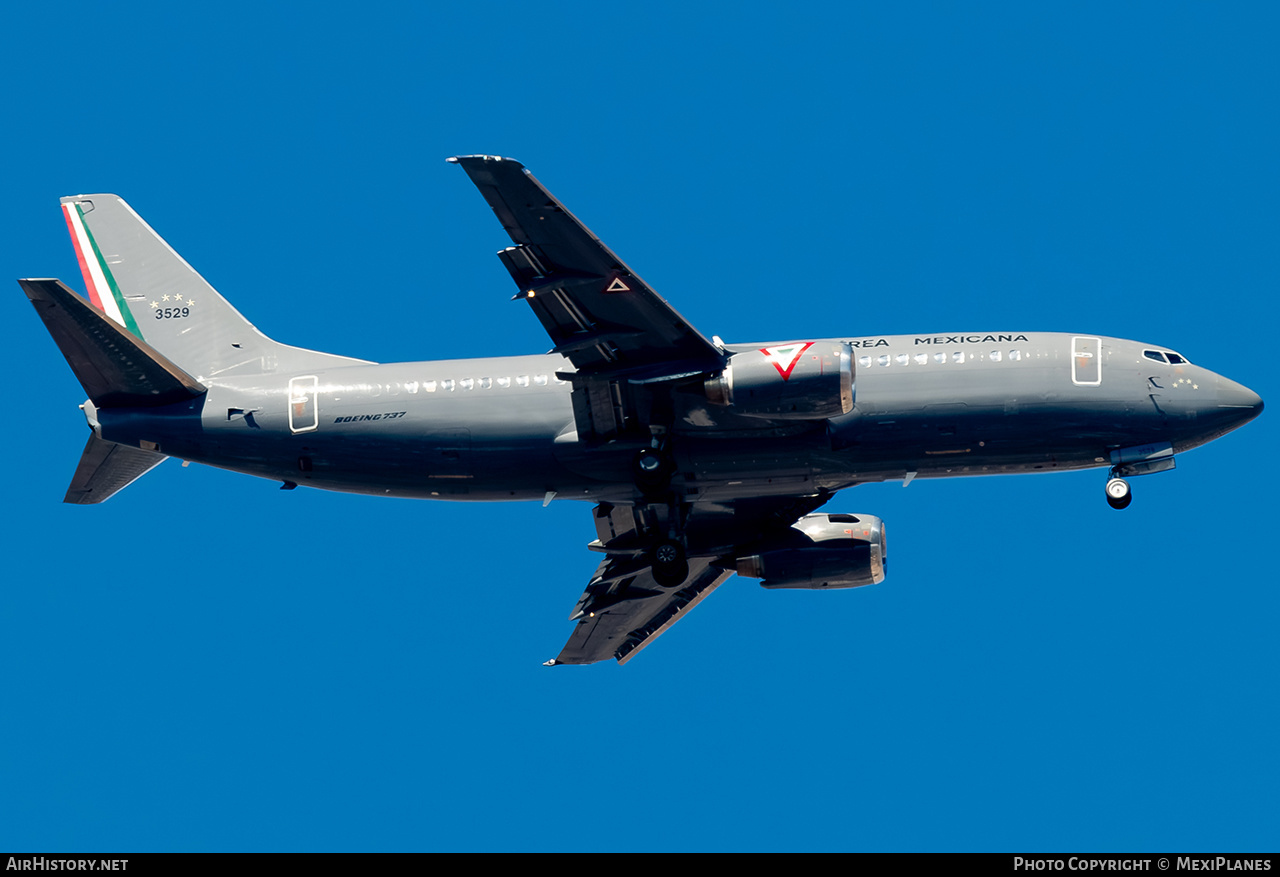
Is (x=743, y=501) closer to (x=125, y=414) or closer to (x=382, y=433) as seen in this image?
(x=382, y=433)

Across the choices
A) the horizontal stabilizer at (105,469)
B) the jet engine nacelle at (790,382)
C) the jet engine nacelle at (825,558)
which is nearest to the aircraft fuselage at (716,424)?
the jet engine nacelle at (790,382)

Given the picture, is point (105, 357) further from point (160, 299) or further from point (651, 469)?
point (651, 469)

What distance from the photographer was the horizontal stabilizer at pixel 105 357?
4150 centimetres

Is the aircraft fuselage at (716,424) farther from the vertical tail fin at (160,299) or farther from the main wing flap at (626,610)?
the main wing flap at (626,610)

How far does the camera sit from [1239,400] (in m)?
42.5

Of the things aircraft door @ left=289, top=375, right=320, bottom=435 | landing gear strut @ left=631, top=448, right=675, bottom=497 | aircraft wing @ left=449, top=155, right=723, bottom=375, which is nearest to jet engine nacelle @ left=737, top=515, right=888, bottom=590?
landing gear strut @ left=631, top=448, right=675, bottom=497

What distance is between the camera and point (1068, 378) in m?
42.3

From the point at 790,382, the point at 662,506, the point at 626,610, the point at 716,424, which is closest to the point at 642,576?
the point at 626,610

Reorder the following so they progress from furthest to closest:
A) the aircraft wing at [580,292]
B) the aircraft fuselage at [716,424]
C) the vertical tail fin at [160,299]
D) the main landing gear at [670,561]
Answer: the vertical tail fin at [160,299] < the main landing gear at [670,561] < the aircraft fuselage at [716,424] < the aircraft wing at [580,292]

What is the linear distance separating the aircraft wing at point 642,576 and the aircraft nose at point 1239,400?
11.8 meters

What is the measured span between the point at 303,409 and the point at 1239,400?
84.0 feet

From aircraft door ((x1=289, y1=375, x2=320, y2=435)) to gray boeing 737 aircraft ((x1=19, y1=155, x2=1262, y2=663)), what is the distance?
0.04 metres
